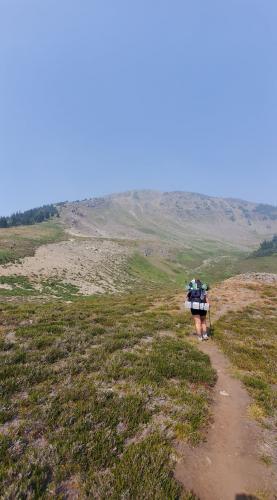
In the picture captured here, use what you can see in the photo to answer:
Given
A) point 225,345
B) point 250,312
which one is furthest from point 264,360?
point 250,312

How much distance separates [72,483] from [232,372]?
833 centimetres

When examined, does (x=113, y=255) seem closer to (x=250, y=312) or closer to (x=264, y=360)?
(x=250, y=312)

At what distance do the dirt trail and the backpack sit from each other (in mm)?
7542

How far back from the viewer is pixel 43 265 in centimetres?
6719

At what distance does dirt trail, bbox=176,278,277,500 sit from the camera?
5411 millimetres

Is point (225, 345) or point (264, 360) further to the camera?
point (225, 345)

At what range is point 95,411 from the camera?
7.03 meters

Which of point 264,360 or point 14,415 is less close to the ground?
point 14,415

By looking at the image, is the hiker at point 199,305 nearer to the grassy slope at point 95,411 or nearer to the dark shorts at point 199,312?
the dark shorts at point 199,312

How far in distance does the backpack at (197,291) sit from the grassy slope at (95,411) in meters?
3.43

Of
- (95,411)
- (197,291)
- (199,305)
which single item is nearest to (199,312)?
(199,305)

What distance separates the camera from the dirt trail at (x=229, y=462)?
5411 mm

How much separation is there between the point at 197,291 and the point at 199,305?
90cm

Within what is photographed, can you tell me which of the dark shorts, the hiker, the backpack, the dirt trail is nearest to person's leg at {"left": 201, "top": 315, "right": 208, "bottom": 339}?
the hiker
